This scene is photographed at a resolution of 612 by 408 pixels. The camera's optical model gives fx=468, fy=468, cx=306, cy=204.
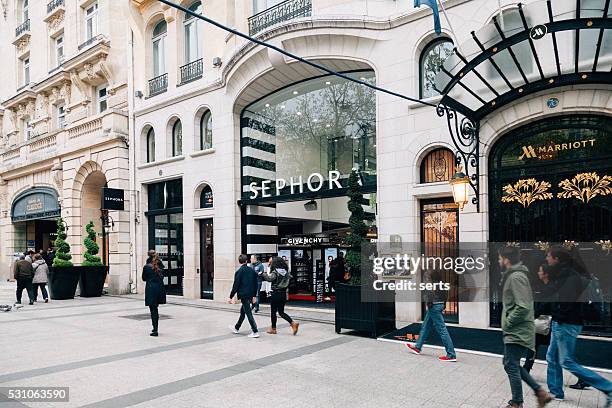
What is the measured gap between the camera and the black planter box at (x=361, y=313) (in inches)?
366

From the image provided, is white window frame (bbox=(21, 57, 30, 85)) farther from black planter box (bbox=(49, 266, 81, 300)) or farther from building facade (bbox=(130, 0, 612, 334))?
black planter box (bbox=(49, 266, 81, 300))

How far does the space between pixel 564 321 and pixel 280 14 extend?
36.9ft

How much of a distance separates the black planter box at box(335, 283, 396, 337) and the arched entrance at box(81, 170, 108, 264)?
1466 cm

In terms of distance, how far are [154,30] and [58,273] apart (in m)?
9.98

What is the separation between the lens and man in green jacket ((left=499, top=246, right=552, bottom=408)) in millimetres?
5156

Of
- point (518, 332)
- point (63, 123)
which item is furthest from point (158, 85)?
point (518, 332)

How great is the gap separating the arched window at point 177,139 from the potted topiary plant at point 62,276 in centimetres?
527

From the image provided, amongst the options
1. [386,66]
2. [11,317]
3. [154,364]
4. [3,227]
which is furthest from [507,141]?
→ [3,227]

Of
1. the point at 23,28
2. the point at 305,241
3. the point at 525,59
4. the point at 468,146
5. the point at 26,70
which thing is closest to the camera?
the point at 525,59

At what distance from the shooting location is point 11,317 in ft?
41.5

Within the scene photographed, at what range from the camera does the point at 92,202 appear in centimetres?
2108

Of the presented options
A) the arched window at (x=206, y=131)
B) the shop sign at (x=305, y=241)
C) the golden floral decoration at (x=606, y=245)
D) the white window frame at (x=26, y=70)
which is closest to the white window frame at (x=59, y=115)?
the white window frame at (x=26, y=70)

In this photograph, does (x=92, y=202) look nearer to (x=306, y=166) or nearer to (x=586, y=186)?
(x=306, y=166)

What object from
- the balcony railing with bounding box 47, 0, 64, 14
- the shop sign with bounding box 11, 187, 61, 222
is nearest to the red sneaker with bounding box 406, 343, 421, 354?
the shop sign with bounding box 11, 187, 61, 222
